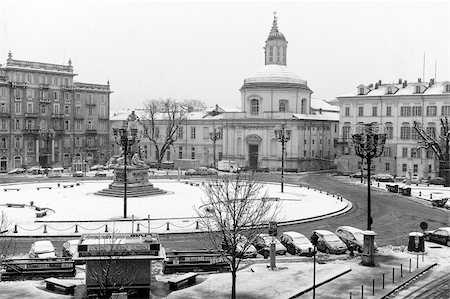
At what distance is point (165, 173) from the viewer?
8188 cm

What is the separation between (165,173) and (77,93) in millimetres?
22573

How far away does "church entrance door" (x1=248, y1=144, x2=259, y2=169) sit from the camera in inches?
3383

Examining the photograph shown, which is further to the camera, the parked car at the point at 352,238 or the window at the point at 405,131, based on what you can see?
the window at the point at 405,131

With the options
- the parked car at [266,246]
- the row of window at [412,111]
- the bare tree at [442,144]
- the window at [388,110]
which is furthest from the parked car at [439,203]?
the window at [388,110]

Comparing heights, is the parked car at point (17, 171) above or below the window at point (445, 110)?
below

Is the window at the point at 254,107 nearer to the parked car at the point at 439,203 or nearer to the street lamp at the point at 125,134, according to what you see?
the street lamp at the point at 125,134

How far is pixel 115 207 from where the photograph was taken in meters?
44.4

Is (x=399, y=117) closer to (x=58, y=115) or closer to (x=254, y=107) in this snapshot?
(x=254, y=107)

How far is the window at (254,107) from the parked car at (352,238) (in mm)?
55637

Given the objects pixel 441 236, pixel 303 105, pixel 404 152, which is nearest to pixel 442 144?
pixel 404 152

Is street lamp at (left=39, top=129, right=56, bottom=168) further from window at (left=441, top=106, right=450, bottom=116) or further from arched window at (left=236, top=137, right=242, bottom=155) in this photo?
window at (left=441, top=106, right=450, bottom=116)

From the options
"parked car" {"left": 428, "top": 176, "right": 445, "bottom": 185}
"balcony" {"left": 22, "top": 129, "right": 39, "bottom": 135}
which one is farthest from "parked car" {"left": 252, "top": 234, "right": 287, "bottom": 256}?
"balcony" {"left": 22, "top": 129, "right": 39, "bottom": 135}

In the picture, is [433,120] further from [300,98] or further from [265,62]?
[265,62]

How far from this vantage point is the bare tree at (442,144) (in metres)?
66.2
